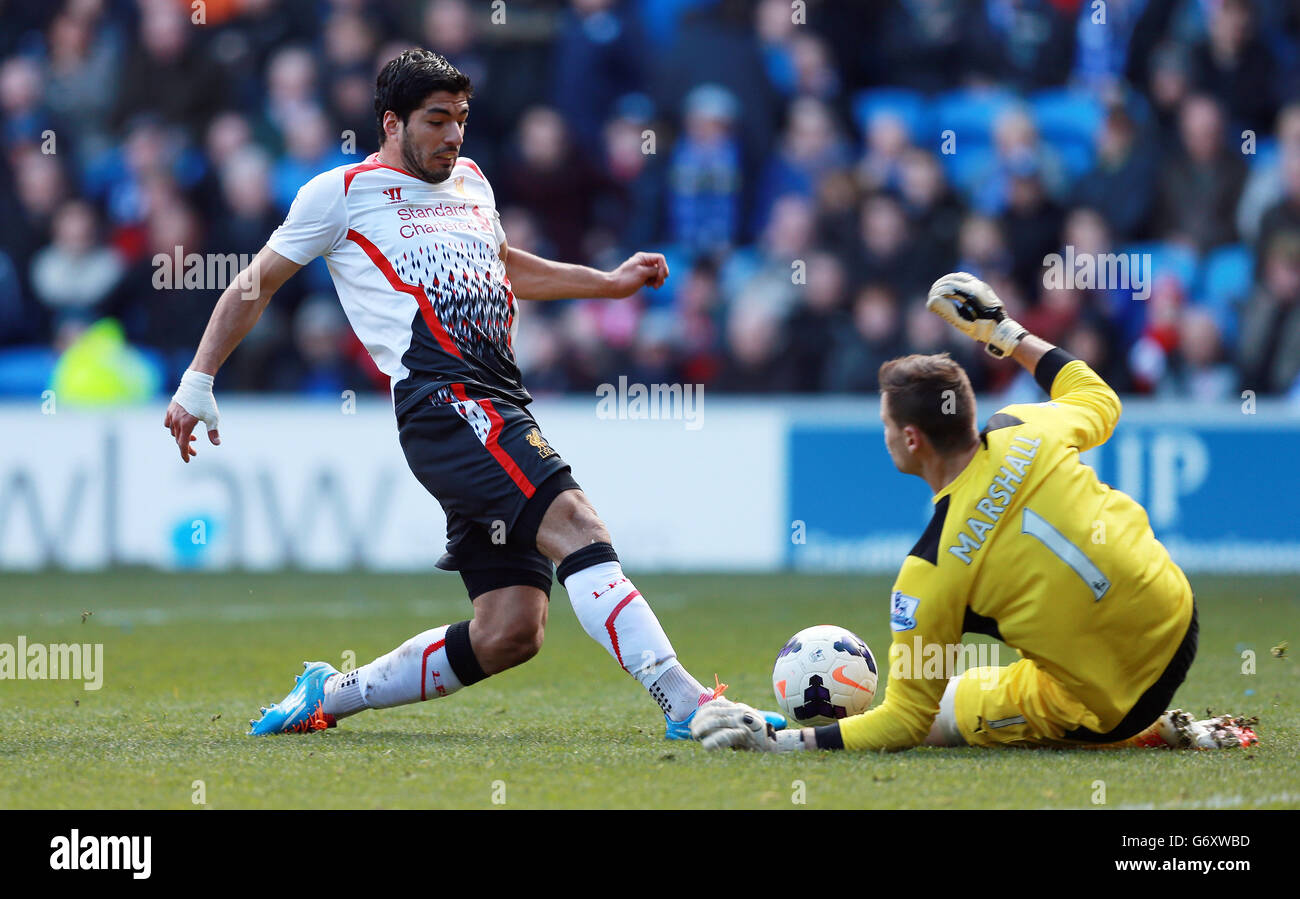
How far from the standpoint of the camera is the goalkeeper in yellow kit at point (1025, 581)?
14.7 feet

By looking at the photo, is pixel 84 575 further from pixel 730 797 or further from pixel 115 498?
pixel 730 797

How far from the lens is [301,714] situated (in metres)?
5.37

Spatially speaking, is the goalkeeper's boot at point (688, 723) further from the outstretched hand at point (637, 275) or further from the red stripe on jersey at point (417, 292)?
the outstretched hand at point (637, 275)

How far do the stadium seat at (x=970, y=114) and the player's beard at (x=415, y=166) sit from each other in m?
10.1

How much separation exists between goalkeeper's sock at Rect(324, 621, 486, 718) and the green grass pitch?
12cm

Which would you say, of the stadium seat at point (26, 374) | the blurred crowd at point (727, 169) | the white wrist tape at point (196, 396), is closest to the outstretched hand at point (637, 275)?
the white wrist tape at point (196, 396)

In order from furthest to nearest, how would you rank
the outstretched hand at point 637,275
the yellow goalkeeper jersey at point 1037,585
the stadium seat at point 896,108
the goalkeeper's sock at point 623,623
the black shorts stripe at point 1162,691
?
the stadium seat at point 896,108 < the outstretched hand at point 637,275 < the goalkeeper's sock at point 623,623 < the black shorts stripe at point 1162,691 < the yellow goalkeeper jersey at point 1037,585

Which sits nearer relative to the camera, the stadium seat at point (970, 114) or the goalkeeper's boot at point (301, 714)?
the goalkeeper's boot at point (301, 714)

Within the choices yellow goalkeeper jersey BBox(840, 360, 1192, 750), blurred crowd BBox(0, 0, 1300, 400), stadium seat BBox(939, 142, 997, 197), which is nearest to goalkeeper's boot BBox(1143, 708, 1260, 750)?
yellow goalkeeper jersey BBox(840, 360, 1192, 750)

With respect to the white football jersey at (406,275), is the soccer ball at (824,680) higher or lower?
lower

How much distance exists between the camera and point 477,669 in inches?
206

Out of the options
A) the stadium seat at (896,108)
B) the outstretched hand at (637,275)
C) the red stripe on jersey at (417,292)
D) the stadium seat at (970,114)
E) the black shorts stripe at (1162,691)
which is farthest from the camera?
the stadium seat at (896,108)

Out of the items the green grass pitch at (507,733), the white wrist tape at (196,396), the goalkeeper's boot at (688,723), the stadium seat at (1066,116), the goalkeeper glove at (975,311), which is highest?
the stadium seat at (1066,116)

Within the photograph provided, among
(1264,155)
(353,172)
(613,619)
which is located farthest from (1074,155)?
(613,619)
